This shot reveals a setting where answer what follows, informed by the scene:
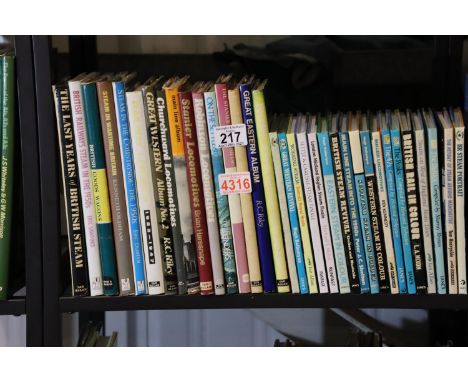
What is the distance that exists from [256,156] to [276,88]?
1.26 ft

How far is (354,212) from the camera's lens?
118 cm

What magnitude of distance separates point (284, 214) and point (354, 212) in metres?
0.10

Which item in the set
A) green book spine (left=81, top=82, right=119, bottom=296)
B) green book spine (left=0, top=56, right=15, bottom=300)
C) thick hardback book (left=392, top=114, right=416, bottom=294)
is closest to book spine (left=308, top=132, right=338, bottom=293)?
thick hardback book (left=392, top=114, right=416, bottom=294)

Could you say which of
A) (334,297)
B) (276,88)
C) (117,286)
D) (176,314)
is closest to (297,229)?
(334,297)

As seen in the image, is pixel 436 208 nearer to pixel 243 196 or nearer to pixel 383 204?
pixel 383 204

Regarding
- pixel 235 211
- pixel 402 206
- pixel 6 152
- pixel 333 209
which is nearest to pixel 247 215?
pixel 235 211

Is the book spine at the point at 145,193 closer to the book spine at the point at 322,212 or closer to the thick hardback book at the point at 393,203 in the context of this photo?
the book spine at the point at 322,212

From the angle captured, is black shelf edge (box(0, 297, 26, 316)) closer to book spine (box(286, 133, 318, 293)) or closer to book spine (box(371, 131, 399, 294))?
book spine (box(286, 133, 318, 293))

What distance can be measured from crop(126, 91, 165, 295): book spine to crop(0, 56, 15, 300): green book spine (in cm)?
18

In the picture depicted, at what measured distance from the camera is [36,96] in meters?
1.18

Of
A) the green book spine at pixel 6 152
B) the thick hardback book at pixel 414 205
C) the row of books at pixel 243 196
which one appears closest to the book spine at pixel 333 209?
the row of books at pixel 243 196

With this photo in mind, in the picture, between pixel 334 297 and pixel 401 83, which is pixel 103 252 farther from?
pixel 401 83

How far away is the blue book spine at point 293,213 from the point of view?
1.17 metres

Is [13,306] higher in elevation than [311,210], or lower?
lower
